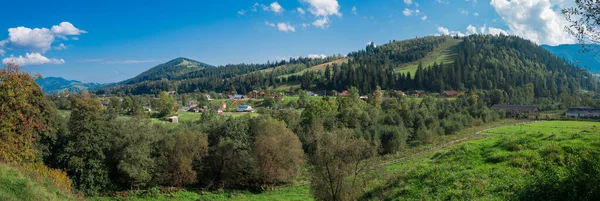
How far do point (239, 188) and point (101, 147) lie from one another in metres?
15.0

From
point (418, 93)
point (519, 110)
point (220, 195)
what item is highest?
point (418, 93)

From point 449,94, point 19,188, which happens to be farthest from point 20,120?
point 449,94

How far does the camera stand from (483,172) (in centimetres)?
1567

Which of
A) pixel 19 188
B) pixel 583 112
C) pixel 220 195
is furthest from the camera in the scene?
pixel 583 112

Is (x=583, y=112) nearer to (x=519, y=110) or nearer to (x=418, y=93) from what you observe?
(x=519, y=110)

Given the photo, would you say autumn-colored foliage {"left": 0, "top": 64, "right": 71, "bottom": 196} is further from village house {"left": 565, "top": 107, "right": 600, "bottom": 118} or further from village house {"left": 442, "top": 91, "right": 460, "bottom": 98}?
village house {"left": 442, "top": 91, "right": 460, "bottom": 98}

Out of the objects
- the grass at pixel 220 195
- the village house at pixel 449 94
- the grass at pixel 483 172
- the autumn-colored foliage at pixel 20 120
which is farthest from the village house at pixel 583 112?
the autumn-colored foliage at pixel 20 120

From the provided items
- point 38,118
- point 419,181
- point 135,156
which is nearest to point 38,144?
point 38,118

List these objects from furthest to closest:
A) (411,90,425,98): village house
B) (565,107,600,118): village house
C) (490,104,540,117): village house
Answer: (411,90,425,98): village house → (490,104,540,117): village house → (565,107,600,118): village house

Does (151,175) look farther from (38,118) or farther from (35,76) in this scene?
(35,76)

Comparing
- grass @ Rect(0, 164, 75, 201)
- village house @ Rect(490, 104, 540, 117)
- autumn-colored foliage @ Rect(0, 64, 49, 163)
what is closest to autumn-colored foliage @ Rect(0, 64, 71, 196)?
autumn-colored foliage @ Rect(0, 64, 49, 163)

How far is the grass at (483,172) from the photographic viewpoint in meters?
13.6

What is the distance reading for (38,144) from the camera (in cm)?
2975

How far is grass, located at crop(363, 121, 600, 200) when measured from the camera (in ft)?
44.5
